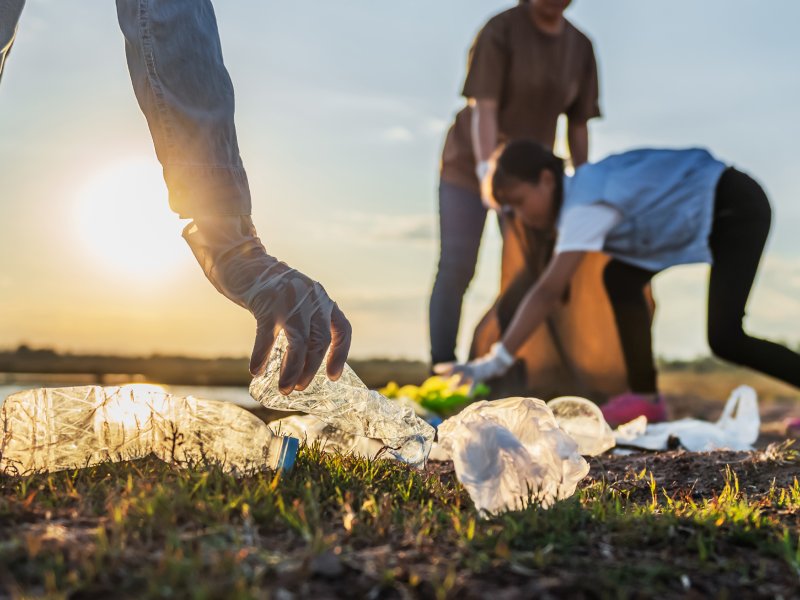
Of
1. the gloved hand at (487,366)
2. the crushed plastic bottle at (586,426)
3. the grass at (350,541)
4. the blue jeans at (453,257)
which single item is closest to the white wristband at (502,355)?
the gloved hand at (487,366)

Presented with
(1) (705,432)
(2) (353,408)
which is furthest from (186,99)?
Answer: (1) (705,432)

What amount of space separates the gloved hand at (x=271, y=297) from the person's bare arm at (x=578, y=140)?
14.8 feet

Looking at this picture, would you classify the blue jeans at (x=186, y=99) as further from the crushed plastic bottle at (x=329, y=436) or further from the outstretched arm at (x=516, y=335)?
the outstretched arm at (x=516, y=335)

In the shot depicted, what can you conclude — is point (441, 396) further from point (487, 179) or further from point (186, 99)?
point (186, 99)

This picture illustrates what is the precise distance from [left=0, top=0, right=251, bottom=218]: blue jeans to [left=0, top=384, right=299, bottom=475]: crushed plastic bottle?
60 cm

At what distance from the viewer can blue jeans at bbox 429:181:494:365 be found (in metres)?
5.98

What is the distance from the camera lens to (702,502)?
243cm

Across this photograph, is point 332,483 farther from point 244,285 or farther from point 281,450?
point 244,285

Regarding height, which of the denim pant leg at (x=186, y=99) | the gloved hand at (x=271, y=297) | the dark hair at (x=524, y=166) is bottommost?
the gloved hand at (x=271, y=297)

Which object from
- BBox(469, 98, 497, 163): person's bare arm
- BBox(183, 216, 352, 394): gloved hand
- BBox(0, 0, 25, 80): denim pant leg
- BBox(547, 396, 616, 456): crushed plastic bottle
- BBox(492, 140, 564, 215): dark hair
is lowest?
BBox(547, 396, 616, 456): crushed plastic bottle

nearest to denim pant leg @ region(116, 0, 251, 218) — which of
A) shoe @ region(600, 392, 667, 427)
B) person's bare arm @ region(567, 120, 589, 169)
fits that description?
shoe @ region(600, 392, 667, 427)

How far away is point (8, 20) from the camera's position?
2.63 meters

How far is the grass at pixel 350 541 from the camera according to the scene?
1.46 meters

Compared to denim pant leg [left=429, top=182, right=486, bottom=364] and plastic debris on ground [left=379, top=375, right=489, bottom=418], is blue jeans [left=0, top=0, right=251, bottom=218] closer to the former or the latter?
plastic debris on ground [left=379, top=375, right=489, bottom=418]
